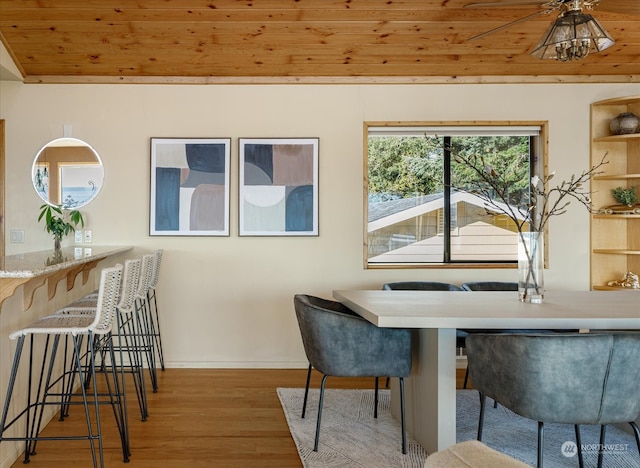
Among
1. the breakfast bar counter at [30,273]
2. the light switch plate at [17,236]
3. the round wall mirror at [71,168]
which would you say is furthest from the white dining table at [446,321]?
the light switch plate at [17,236]

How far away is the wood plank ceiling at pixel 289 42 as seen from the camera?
11.7ft

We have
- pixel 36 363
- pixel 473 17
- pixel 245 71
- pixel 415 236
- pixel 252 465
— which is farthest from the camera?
pixel 415 236

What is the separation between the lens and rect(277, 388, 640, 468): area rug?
262cm

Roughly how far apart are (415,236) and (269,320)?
1.43 m

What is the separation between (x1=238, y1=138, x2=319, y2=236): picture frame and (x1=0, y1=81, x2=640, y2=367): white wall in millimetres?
74

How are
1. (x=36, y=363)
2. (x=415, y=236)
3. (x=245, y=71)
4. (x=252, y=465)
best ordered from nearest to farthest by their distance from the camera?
(x=252, y=465) → (x=36, y=363) → (x=245, y=71) → (x=415, y=236)

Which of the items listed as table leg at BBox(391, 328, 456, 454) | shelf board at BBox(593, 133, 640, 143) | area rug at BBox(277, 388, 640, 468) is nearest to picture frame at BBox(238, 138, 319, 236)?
area rug at BBox(277, 388, 640, 468)

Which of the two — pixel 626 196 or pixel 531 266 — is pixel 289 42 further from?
pixel 626 196

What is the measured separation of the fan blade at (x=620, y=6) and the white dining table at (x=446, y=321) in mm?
1410

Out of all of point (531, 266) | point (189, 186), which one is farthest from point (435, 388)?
point (189, 186)

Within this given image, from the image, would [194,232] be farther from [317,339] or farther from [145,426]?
[317,339]

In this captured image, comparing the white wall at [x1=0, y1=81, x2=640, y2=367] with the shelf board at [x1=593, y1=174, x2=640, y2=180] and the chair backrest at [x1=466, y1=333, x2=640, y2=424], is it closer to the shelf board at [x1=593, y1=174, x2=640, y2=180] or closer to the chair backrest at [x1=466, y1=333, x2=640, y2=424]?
the shelf board at [x1=593, y1=174, x2=640, y2=180]

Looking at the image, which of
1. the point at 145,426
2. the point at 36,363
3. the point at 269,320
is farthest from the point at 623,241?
the point at 36,363

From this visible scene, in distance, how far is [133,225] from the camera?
432 centimetres
